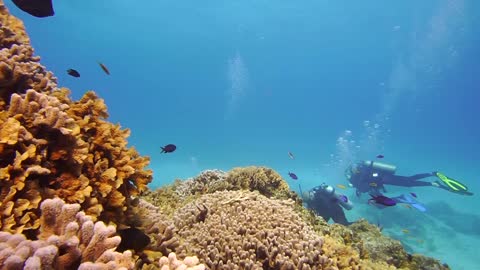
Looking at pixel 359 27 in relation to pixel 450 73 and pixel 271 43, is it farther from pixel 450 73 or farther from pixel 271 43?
pixel 450 73

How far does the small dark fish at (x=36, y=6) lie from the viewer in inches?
129

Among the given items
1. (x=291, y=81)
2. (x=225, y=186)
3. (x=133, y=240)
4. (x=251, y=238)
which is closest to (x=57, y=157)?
(x=133, y=240)

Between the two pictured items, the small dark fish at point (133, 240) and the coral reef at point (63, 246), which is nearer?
the coral reef at point (63, 246)

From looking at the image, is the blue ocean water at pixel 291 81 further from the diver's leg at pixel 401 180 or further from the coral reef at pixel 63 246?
the coral reef at pixel 63 246

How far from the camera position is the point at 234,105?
15338 centimetres

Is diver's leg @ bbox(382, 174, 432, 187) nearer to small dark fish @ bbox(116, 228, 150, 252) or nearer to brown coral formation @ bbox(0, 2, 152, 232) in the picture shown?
small dark fish @ bbox(116, 228, 150, 252)

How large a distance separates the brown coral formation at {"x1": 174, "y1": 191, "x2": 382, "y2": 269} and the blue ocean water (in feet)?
66.3

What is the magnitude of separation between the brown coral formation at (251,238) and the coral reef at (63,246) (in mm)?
1627

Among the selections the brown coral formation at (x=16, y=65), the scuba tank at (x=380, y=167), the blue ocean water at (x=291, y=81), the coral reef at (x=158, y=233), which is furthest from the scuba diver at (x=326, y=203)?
the blue ocean water at (x=291, y=81)

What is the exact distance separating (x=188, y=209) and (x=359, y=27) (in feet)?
315

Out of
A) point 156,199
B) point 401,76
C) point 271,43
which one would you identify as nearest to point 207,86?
point 271,43

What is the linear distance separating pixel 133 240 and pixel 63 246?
1.19 meters

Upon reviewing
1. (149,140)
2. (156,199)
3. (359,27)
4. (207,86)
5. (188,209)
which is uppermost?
(207,86)

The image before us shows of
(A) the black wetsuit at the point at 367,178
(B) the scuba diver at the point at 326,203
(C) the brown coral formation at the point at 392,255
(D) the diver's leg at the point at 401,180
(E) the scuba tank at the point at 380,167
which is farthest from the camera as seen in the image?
(D) the diver's leg at the point at 401,180
